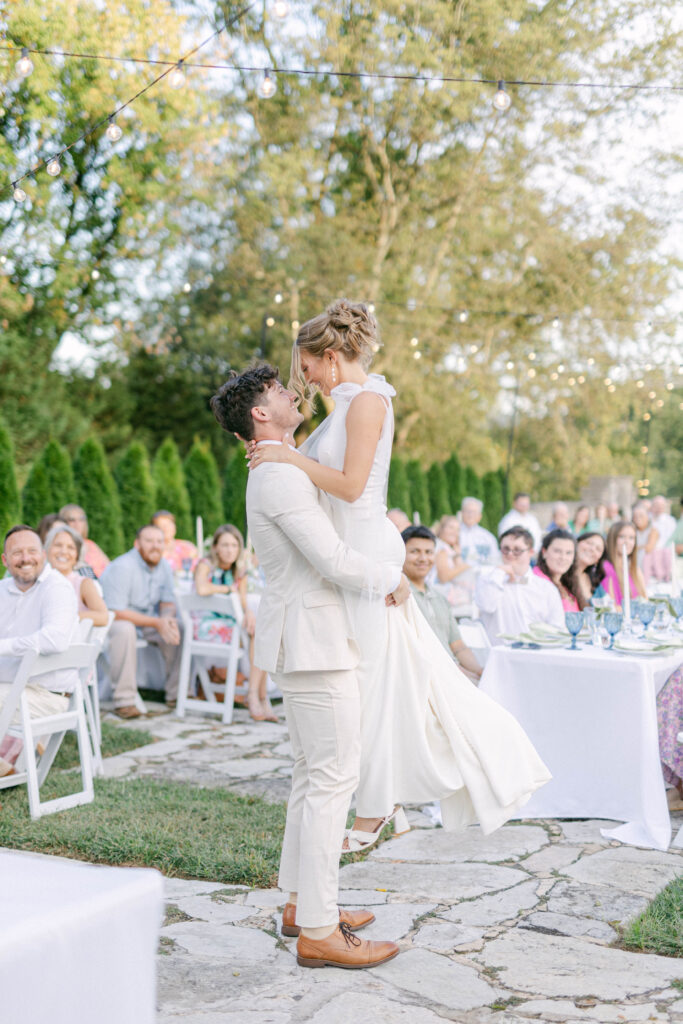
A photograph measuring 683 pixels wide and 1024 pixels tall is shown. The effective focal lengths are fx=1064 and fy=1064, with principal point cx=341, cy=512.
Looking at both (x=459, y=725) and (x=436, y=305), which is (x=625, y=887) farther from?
(x=436, y=305)

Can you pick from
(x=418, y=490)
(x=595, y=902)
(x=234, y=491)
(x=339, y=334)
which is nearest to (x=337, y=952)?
(x=595, y=902)

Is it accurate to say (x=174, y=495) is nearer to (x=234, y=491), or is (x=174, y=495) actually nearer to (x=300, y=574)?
(x=234, y=491)

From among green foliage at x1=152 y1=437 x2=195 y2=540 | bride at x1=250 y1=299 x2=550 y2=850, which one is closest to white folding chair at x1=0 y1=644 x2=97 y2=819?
bride at x1=250 y1=299 x2=550 y2=850

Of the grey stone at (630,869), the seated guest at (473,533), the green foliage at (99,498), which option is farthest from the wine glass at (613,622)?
the green foliage at (99,498)

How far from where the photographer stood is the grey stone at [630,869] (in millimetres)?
3672

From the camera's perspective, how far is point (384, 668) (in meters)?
3.06

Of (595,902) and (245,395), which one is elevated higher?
(245,395)

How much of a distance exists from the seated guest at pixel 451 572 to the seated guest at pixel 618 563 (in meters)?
1.11

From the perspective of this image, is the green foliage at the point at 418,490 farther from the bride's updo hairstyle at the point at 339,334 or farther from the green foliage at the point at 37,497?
the bride's updo hairstyle at the point at 339,334

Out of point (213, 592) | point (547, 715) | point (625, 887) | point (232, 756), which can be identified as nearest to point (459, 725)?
point (625, 887)

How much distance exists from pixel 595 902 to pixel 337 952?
3.51 ft

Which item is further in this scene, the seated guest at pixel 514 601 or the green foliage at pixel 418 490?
the green foliage at pixel 418 490

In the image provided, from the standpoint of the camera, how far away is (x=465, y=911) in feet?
11.1

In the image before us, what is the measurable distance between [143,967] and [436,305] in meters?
22.3
